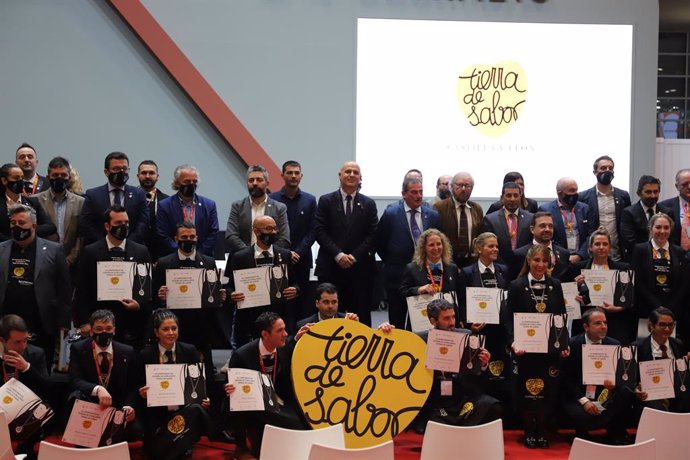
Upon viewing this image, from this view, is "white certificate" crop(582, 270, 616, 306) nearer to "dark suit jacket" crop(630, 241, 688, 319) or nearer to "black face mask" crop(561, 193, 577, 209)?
"dark suit jacket" crop(630, 241, 688, 319)

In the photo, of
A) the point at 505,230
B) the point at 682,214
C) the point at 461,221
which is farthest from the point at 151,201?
the point at 682,214

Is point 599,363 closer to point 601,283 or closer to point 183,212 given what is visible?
point 601,283

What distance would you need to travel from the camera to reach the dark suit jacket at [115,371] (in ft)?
18.6

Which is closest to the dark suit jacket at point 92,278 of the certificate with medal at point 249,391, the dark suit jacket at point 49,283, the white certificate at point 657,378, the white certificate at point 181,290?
the dark suit jacket at point 49,283

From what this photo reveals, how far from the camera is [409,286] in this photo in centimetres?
663

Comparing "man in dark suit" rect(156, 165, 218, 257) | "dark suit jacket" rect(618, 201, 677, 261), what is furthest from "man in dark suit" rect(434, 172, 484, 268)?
"man in dark suit" rect(156, 165, 218, 257)

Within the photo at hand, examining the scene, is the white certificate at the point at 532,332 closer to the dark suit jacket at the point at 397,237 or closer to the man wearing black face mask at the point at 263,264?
the dark suit jacket at the point at 397,237

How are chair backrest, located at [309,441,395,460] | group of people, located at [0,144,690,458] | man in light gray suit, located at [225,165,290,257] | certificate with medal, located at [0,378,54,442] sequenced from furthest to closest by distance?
man in light gray suit, located at [225,165,290,257] → group of people, located at [0,144,690,458] → certificate with medal, located at [0,378,54,442] → chair backrest, located at [309,441,395,460]

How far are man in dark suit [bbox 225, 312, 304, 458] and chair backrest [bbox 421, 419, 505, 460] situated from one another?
1702mm

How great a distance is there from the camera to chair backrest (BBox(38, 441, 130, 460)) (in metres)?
3.83

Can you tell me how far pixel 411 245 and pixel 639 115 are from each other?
4.71 metres

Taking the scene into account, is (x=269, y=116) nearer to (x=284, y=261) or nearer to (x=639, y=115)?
(x=284, y=261)

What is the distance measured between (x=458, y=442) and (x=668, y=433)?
1329 millimetres

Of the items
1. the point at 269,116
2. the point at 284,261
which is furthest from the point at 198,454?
the point at 269,116
